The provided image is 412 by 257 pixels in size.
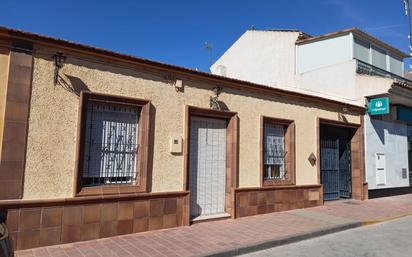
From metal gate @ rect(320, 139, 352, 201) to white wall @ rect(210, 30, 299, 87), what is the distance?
4.42 m

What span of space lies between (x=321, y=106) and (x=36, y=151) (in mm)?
9208

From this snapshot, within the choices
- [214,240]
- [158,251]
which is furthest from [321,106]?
[158,251]

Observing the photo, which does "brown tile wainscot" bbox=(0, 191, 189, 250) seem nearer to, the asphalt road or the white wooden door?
the white wooden door

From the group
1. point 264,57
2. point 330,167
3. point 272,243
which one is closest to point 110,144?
point 272,243

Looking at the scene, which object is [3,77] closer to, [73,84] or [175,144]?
[73,84]

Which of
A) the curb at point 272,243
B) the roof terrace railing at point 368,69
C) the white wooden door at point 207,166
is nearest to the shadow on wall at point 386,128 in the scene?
the roof terrace railing at point 368,69

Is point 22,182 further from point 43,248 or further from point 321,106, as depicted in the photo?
point 321,106

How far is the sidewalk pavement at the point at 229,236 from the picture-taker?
5852 mm

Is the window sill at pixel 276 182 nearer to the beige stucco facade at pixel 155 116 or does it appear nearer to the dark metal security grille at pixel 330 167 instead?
the beige stucco facade at pixel 155 116

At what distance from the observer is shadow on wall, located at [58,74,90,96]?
21.0 ft

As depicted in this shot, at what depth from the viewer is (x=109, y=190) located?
6.85 meters

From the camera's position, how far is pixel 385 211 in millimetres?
10781

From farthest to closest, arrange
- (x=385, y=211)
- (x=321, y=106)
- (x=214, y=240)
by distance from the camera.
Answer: (x=321, y=106), (x=385, y=211), (x=214, y=240)

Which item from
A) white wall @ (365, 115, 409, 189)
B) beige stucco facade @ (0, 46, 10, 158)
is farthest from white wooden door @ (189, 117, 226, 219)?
white wall @ (365, 115, 409, 189)
